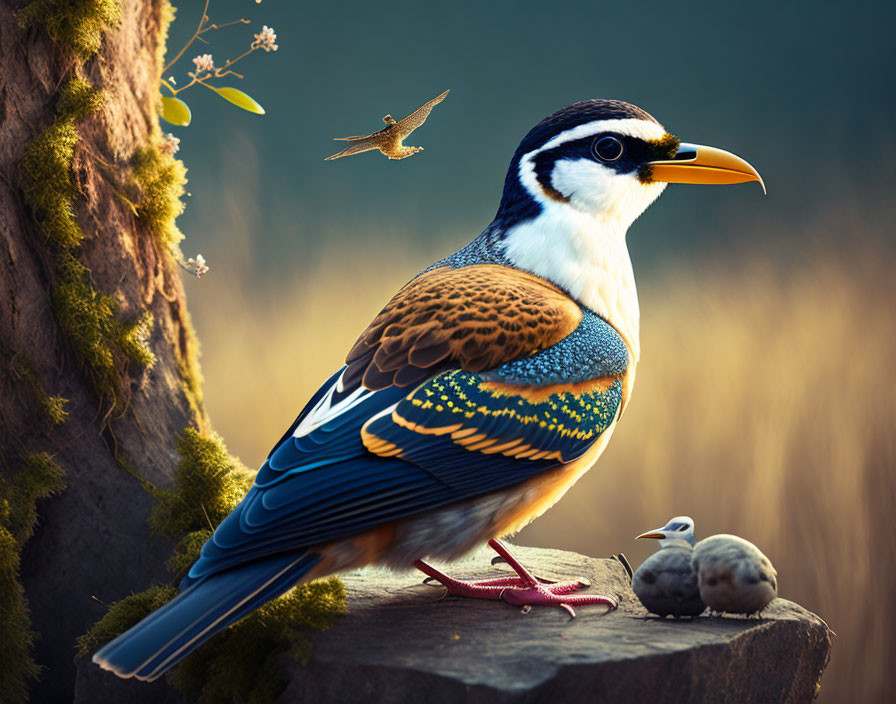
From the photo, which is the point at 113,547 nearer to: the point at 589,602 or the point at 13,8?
the point at 589,602

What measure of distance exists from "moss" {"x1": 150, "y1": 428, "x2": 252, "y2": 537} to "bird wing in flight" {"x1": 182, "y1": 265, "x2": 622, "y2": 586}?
26.8 inches

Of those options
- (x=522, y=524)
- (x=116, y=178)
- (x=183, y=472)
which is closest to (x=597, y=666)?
(x=522, y=524)

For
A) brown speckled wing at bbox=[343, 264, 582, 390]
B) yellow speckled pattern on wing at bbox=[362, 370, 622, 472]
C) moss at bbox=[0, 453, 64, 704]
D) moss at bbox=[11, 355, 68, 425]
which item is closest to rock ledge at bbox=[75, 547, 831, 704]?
moss at bbox=[0, 453, 64, 704]

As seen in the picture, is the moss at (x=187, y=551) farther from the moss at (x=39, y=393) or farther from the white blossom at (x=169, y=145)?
the white blossom at (x=169, y=145)

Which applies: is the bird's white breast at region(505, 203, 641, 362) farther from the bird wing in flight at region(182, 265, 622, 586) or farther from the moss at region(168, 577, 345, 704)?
the moss at region(168, 577, 345, 704)

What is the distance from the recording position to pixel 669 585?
9.29ft

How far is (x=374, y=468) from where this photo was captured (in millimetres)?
2529

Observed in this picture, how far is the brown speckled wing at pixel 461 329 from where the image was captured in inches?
108

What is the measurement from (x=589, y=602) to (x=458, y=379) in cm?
96

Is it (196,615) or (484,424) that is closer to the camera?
(196,615)

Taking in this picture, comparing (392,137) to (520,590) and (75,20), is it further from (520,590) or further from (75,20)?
(520,590)

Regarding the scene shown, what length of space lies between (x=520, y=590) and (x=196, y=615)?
1154 millimetres

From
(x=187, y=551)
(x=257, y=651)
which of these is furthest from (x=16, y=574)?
(x=257, y=651)

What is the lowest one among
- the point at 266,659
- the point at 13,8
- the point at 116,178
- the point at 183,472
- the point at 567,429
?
the point at 266,659
